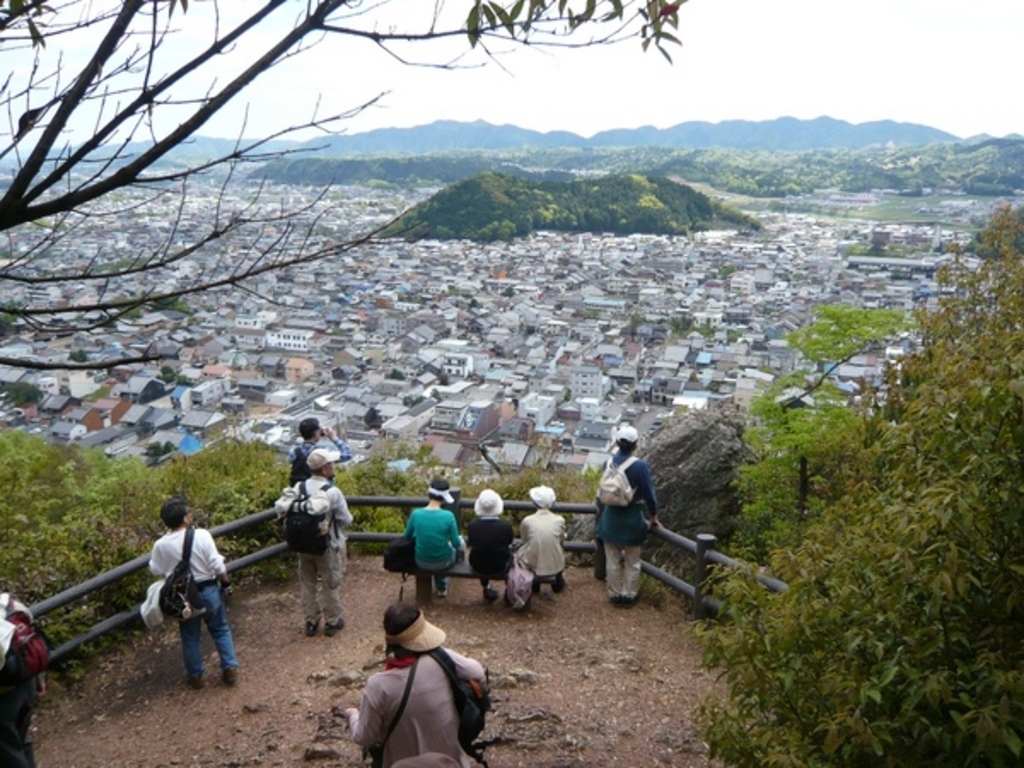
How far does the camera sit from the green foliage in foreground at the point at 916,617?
1717 millimetres

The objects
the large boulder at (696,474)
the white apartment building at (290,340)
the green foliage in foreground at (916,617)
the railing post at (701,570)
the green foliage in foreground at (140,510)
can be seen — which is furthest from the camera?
the white apartment building at (290,340)

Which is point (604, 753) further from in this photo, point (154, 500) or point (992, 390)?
point (154, 500)

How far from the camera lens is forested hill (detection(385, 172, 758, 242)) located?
217 feet

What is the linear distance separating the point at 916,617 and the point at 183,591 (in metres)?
3.46

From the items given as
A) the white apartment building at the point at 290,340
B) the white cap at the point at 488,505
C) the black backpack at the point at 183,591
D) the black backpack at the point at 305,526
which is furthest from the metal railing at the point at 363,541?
the white apartment building at the point at 290,340

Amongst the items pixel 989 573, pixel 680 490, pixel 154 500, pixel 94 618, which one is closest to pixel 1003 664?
pixel 989 573

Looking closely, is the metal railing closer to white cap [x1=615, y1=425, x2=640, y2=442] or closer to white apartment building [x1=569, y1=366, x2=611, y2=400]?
white cap [x1=615, y1=425, x2=640, y2=442]

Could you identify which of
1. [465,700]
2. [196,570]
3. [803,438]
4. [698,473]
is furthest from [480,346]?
[465,700]

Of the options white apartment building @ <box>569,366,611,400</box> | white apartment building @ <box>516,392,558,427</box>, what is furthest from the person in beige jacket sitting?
white apartment building @ <box>569,366,611,400</box>

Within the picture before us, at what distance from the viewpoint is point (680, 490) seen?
7.51 metres

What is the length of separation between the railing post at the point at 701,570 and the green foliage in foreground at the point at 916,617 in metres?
2.55

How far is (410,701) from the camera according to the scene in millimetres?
2531

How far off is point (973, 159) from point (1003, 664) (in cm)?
11508

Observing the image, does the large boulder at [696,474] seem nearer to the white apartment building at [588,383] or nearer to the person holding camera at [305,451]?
the person holding camera at [305,451]
